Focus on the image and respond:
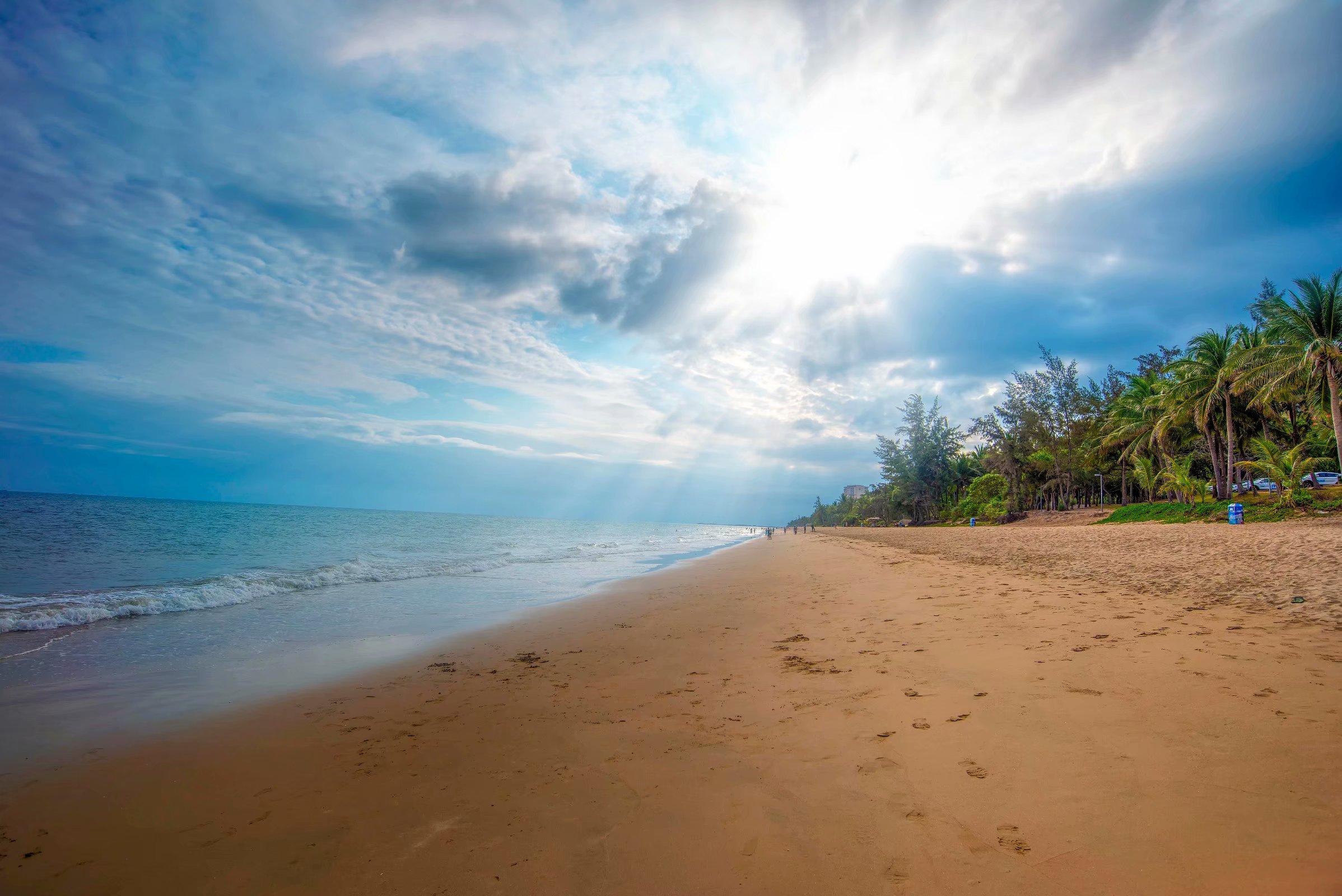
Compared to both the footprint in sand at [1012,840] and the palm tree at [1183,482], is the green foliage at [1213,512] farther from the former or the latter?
the footprint in sand at [1012,840]

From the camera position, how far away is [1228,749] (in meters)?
3.45

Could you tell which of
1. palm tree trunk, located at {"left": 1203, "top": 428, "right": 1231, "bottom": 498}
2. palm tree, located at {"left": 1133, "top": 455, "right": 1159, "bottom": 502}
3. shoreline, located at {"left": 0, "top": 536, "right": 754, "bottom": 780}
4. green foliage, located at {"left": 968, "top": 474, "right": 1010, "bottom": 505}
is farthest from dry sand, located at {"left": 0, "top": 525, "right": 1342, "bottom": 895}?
green foliage, located at {"left": 968, "top": 474, "right": 1010, "bottom": 505}

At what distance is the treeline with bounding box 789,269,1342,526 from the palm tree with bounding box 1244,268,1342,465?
52mm

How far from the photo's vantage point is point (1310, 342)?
77.7 feet

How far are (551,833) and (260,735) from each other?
11.7ft

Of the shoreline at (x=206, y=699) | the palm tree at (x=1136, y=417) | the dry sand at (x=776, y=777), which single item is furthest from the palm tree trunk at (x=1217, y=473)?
the shoreline at (x=206, y=699)

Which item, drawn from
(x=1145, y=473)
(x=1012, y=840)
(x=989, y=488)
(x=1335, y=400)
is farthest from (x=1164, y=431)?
(x=1012, y=840)

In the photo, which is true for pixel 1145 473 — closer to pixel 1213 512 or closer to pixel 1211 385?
pixel 1211 385

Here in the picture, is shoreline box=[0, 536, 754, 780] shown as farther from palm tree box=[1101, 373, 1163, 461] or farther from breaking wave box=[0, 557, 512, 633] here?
palm tree box=[1101, 373, 1163, 461]

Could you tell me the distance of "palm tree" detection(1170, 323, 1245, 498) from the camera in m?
29.2

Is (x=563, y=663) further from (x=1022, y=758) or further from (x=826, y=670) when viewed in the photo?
(x=1022, y=758)

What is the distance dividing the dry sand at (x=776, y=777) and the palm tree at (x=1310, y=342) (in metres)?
26.3

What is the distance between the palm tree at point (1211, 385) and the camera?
95.9ft

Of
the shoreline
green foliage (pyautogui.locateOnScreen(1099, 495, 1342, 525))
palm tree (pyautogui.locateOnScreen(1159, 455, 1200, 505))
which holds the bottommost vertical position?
the shoreline
